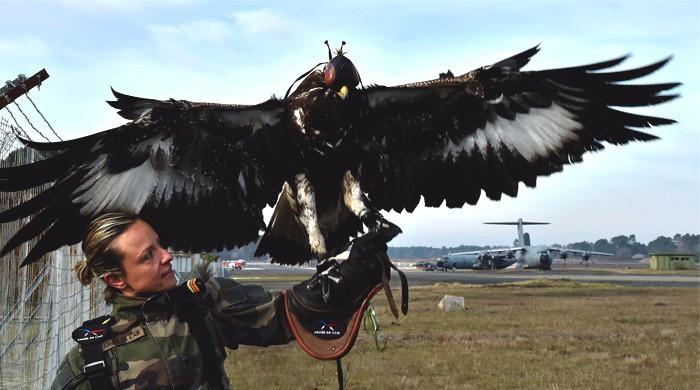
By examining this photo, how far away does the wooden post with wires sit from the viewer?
22.2 feet

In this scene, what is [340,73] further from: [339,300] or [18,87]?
[18,87]

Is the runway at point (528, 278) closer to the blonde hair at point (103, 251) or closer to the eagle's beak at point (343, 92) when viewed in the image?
the eagle's beak at point (343, 92)

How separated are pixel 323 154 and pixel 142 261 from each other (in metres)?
1.24

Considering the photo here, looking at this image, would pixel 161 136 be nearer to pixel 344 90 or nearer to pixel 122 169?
pixel 122 169

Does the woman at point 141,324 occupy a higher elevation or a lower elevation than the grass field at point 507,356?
higher

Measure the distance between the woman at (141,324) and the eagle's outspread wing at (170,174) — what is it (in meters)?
0.90

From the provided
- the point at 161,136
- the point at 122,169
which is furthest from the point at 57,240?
the point at 161,136

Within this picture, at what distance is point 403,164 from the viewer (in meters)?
4.49

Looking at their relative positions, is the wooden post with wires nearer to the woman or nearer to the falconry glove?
the woman

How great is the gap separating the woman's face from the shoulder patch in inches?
6.3

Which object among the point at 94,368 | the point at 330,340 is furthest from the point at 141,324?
the point at 330,340

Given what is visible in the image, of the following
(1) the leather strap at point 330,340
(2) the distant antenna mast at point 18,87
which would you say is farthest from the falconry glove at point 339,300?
(2) the distant antenna mast at point 18,87

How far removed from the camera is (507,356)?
14.2 m

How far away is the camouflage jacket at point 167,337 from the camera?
2850 mm
